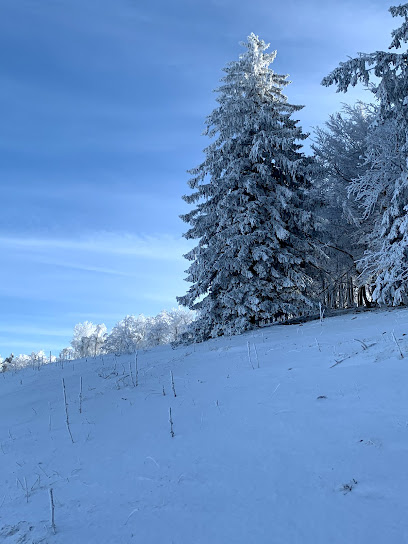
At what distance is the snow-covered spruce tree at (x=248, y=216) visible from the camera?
13.5 metres

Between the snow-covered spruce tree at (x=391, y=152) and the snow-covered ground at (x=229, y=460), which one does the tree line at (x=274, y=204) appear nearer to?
the snow-covered spruce tree at (x=391, y=152)

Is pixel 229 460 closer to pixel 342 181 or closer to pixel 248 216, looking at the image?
pixel 248 216

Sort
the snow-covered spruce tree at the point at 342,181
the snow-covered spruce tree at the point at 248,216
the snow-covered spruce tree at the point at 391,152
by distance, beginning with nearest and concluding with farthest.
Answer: the snow-covered spruce tree at the point at 391,152, the snow-covered spruce tree at the point at 248,216, the snow-covered spruce tree at the point at 342,181

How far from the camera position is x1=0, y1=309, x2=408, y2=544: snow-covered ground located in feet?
8.00

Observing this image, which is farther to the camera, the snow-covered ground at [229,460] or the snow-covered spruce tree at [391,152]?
the snow-covered spruce tree at [391,152]

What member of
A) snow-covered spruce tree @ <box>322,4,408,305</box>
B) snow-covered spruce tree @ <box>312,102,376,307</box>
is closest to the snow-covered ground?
snow-covered spruce tree @ <box>322,4,408,305</box>

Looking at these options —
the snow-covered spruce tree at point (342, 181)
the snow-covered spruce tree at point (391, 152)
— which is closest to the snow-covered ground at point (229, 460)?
the snow-covered spruce tree at point (391, 152)

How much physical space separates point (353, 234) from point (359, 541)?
16410mm

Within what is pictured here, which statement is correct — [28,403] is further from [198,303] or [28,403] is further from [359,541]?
[198,303]

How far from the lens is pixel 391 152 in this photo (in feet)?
43.7

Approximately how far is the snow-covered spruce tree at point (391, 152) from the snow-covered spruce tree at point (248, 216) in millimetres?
2723

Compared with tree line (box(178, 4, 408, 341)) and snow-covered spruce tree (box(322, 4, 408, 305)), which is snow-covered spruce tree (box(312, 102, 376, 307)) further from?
snow-covered spruce tree (box(322, 4, 408, 305))

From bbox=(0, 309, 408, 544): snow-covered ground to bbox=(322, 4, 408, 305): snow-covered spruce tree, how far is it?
262 inches

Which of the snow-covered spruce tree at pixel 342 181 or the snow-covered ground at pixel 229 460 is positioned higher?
the snow-covered spruce tree at pixel 342 181
